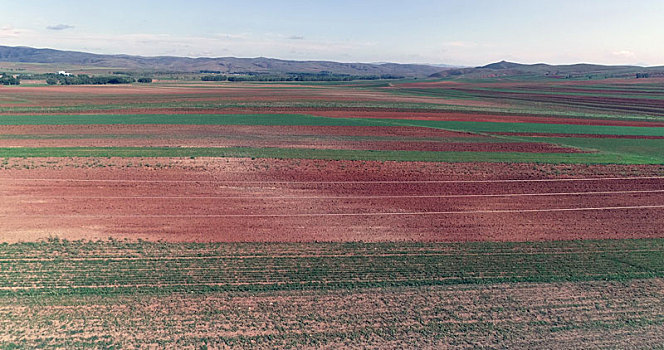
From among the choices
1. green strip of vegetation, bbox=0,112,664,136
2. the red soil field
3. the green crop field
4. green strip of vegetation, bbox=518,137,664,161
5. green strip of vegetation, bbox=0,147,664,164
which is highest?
green strip of vegetation, bbox=0,112,664,136

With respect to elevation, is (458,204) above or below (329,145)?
below

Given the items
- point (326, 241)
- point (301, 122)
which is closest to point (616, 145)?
point (301, 122)

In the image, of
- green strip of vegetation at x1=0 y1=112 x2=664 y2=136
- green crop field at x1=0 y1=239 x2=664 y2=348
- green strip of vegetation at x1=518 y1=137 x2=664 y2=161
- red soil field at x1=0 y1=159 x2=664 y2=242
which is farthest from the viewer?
green strip of vegetation at x1=0 y1=112 x2=664 y2=136

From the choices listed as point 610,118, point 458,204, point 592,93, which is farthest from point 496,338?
point 592,93

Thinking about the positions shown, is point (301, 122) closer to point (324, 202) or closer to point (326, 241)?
point (324, 202)

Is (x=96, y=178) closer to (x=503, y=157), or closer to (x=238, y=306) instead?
(x=238, y=306)

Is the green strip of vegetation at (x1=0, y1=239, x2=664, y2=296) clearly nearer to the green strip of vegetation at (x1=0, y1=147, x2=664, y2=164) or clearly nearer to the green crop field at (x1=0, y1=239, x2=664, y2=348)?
the green crop field at (x1=0, y1=239, x2=664, y2=348)

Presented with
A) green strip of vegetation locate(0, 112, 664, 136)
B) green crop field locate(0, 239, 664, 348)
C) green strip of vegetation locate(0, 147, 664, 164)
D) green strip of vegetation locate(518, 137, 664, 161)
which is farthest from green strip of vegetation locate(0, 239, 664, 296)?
green strip of vegetation locate(0, 112, 664, 136)

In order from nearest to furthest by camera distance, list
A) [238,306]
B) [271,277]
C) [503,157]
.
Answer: [238,306]
[271,277]
[503,157]
